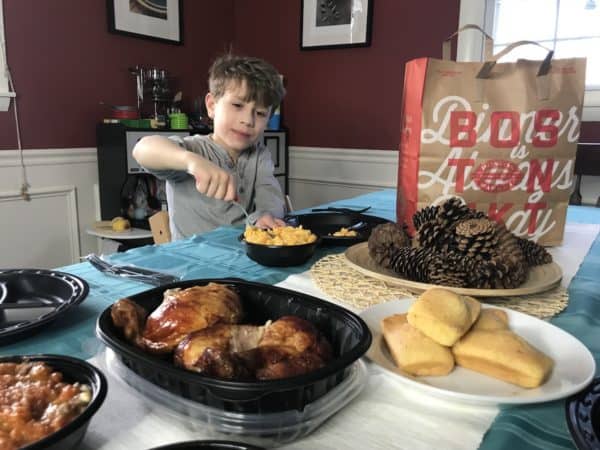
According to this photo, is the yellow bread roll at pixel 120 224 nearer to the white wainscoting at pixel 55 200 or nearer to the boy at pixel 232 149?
the white wainscoting at pixel 55 200

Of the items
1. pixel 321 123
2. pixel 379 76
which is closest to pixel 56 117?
pixel 321 123

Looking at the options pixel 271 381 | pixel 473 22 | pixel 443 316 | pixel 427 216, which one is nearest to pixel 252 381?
pixel 271 381

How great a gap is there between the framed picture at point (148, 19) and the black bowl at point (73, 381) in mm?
2602

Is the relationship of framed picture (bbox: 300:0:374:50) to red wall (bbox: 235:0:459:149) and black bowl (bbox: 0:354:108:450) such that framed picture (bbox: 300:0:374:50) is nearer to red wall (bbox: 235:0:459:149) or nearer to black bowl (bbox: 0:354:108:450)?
red wall (bbox: 235:0:459:149)

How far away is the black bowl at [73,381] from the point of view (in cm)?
32

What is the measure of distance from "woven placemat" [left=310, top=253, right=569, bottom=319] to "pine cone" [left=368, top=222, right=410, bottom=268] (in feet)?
0.13

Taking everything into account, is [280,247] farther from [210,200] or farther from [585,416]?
[210,200]

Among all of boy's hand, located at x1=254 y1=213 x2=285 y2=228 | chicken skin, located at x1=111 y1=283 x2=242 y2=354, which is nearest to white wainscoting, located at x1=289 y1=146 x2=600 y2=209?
boy's hand, located at x1=254 y1=213 x2=285 y2=228

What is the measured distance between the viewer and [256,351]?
1.42 ft

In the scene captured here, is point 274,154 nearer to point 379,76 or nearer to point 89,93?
point 379,76

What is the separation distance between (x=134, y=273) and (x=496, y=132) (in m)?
0.76

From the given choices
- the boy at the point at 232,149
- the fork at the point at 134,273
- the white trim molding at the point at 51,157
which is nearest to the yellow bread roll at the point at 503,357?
the fork at the point at 134,273

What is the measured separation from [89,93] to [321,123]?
1445 millimetres

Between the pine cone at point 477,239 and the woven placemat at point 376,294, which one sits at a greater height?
the pine cone at point 477,239
